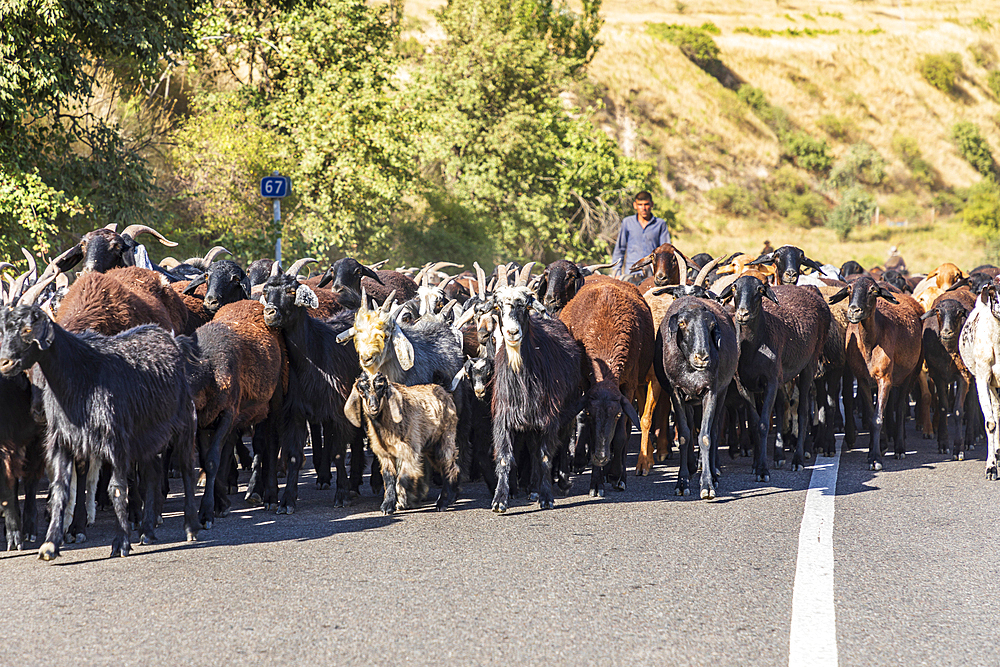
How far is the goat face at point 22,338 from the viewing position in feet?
21.3

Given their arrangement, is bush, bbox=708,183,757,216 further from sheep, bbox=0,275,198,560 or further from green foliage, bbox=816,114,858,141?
sheep, bbox=0,275,198,560

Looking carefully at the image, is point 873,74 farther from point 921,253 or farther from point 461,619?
point 461,619

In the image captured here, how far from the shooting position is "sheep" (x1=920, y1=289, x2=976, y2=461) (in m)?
11.4

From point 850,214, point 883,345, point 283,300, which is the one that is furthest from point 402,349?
point 850,214

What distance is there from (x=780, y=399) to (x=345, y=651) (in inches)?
283

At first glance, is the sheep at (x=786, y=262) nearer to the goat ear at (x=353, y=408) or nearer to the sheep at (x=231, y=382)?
the goat ear at (x=353, y=408)

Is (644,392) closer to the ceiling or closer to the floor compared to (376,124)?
closer to the floor

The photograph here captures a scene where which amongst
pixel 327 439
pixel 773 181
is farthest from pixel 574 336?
pixel 773 181

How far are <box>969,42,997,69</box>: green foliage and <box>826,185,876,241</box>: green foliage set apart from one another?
33.2m

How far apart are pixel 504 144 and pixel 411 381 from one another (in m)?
27.3

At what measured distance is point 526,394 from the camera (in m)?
8.51

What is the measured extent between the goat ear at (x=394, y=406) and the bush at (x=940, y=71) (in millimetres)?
98908

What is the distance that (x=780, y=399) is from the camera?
1134 cm

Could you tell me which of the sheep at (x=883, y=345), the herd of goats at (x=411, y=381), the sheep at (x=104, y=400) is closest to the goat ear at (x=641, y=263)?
the herd of goats at (x=411, y=381)
